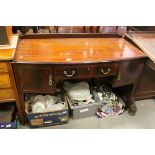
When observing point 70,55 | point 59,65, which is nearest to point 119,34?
point 70,55

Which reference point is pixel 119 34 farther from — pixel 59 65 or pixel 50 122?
pixel 50 122

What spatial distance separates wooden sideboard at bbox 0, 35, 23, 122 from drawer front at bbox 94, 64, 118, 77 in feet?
1.98

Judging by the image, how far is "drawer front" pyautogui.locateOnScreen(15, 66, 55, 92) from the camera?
4.04 feet

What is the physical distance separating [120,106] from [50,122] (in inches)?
27.7

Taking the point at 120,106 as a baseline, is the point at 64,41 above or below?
above

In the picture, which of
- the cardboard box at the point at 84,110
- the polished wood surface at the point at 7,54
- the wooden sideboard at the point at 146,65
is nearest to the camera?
the polished wood surface at the point at 7,54

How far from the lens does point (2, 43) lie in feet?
4.11

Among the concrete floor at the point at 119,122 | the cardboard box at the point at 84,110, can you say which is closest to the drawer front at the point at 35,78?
the cardboard box at the point at 84,110

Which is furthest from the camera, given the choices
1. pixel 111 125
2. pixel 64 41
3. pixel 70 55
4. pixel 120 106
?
pixel 120 106

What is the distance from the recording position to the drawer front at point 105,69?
1308 mm

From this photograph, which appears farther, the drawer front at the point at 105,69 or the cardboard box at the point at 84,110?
the cardboard box at the point at 84,110

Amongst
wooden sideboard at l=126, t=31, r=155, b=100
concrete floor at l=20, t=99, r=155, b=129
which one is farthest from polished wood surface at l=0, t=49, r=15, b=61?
wooden sideboard at l=126, t=31, r=155, b=100

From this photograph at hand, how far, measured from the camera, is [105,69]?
133 cm

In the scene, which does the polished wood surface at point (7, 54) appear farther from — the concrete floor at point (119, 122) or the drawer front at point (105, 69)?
the concrete floor at point (119, 122)
